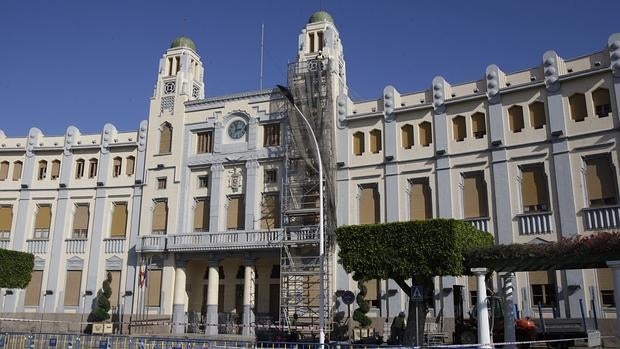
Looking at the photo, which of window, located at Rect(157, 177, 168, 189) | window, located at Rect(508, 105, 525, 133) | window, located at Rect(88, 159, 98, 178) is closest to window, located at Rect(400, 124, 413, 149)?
window, located at Rect(508, 105, 525, 133)

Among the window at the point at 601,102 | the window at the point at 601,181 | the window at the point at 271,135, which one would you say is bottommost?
the window at the point at 601,181

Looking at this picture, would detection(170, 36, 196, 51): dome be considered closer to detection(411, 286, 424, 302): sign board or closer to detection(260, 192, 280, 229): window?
detection(260, 192, 280, 229): window

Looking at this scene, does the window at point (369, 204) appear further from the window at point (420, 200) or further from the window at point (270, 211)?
the window at point (270, 211)

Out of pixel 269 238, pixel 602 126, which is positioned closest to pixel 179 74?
pixel 269 238

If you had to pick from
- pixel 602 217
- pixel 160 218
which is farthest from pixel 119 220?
pixel 602 217

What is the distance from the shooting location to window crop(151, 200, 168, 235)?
41094 millimetres

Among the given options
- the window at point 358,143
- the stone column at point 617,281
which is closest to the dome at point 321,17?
the window at point 358,143

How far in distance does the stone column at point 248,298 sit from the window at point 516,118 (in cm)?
1747

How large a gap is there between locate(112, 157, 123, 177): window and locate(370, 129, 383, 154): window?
63.0ft

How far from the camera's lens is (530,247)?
2055 cm

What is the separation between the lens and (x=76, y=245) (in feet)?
139

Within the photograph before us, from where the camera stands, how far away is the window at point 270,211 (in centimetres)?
3812

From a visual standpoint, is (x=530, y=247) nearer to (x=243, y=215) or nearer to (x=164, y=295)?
(x=243, y=215)

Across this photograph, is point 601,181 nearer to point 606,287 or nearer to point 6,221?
point 606,287
